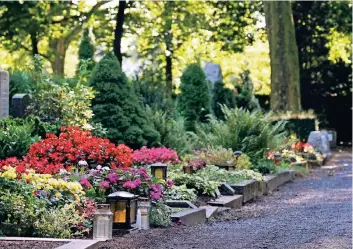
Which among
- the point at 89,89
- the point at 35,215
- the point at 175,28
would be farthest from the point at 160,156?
the point at 175,28

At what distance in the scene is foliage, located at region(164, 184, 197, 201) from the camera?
32.3 feet

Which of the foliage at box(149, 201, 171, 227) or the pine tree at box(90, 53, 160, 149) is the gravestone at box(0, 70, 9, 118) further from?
the foliage at box(149, 201, 171, 227)

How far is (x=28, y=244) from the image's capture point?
20.5 feet

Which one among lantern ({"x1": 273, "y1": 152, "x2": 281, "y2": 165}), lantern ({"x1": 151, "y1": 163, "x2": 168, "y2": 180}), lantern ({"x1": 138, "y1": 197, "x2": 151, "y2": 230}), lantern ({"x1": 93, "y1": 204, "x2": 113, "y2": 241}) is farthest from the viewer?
lantern ({"x1": 273, "y1": 152, "x2": 281, "y2": 165})

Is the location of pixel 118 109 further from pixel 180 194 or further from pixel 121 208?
pixel 121 208

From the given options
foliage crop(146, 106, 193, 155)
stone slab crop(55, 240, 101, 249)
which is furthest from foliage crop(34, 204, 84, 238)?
foliage crop(146, 106, 193, 155)

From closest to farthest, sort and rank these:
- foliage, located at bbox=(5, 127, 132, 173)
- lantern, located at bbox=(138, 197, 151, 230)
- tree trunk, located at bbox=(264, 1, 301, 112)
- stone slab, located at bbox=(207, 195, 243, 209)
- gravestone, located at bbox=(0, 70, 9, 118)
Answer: lantern, located at bbox=(138, 197, 151, 230) → foliage, located at bbox=(5, 127, 132, 173) → stone slab, located at bbox=(207, 195, 243, 209) → gravestone, located at bbox=(0, 70, 9, 118) → tree trunk, located at bbox=(264, 1, 301, 112)

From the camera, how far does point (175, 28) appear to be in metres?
34.7

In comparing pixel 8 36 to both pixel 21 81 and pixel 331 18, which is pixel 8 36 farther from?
pixel 331 18

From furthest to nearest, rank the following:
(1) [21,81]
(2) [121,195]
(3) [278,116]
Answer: (3) [278,116], (1) [21,81], (2) [121,195]

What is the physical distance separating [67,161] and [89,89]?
356 cm

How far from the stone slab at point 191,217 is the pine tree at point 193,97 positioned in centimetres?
1214

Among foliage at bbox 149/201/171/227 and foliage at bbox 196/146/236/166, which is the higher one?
foliage at bbox 196/146/236/166

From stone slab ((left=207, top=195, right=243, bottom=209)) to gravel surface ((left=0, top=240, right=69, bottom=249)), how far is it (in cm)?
447
